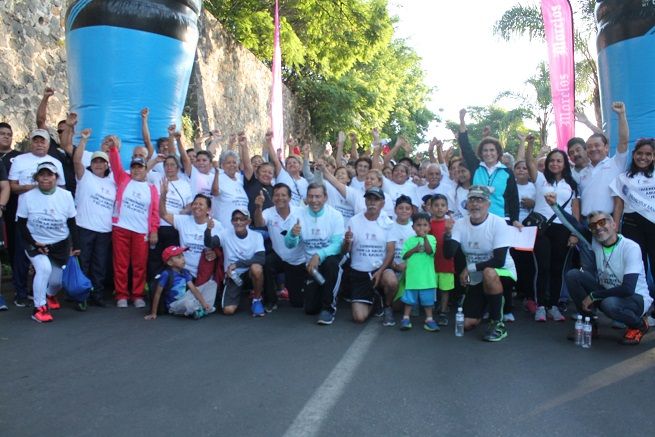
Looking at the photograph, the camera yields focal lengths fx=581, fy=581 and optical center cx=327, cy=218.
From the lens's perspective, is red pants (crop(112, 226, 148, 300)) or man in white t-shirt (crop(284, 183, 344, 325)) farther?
red pants (crop(112, 226, 148, 300))

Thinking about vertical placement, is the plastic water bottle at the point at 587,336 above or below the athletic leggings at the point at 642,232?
below

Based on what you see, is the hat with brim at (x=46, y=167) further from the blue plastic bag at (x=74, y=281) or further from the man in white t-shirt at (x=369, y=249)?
the man in white t-shirt at (x=369, y=249)

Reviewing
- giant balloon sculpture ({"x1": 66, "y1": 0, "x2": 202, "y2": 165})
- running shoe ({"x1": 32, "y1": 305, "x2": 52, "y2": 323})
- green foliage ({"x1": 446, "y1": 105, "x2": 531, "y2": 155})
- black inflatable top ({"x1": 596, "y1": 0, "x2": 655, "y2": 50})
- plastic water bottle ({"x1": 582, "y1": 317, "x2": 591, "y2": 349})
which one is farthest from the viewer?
green foliage ({"x1": 446, "y1": 105, "x2": 531, "y2": 155})

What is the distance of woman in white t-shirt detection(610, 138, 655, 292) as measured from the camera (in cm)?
570

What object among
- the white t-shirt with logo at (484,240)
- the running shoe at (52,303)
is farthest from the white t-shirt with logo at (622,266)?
the running shoe at (52,303)

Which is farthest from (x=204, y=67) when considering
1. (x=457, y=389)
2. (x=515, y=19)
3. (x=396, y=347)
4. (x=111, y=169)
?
(x=457, y=389)

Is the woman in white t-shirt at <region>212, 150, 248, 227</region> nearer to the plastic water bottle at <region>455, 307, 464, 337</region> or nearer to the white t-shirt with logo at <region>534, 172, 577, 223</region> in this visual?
the plastic water bottle at <region>455, 307, 464, 337</region>

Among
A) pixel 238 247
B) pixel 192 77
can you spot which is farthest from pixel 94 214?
pixel 192 77

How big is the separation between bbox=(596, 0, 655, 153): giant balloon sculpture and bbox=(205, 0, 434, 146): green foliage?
11.2 metres

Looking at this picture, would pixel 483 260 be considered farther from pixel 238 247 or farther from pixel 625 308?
pixel 238 247

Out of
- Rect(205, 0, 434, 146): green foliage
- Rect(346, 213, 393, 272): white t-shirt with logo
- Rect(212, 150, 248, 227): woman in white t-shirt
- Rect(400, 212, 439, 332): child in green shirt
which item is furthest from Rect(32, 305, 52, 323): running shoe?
Rect(205, 0, 434, 146): green foliage

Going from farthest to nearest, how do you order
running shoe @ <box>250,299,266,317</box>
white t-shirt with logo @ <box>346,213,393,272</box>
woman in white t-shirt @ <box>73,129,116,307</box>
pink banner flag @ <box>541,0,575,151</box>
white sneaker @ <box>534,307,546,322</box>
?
pink banner flag @ <box>541,0,575,151</box>
woman in white t-shirt @ <box>73,129,116,307</box>
white t-shirt with logo @ <box>346,213,393,272</box>
running shoe @ <box>250,299,266,317</box>
white sneaker @ <box>534,307,546,322</box>

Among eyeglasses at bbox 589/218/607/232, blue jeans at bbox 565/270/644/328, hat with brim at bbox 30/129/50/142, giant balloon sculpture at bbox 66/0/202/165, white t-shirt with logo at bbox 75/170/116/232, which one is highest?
giant balloon sculpture at bbox 66/0/202/165

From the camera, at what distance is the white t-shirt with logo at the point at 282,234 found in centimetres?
695
